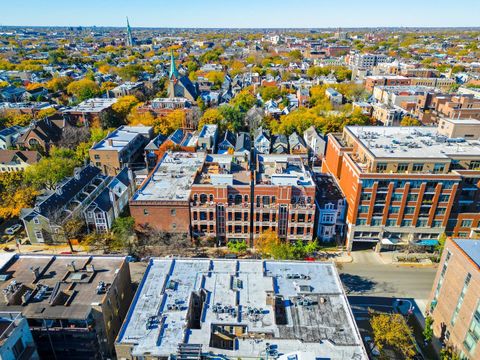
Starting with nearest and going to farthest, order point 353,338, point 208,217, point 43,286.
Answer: point 353,338, point 43,286, point 208,217

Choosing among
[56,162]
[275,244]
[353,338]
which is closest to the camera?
[353,338]

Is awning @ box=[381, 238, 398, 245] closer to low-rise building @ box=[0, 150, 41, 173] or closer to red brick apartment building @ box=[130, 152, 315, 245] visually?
red brick apartment building @ box=[130, 152, 315, 245]

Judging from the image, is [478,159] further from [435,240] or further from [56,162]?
[56,162]

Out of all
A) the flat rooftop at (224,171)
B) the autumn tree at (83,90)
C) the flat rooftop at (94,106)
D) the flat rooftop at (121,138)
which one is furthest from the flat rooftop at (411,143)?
the autumn tree at (83,90)

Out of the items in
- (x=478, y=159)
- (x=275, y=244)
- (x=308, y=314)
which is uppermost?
(x=478, y=159)

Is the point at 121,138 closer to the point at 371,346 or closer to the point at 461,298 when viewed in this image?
the point at 371,346

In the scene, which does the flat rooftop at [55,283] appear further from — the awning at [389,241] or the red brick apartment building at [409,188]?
the awning at [389,241]

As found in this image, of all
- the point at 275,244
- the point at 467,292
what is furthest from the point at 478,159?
the point at 275,244
